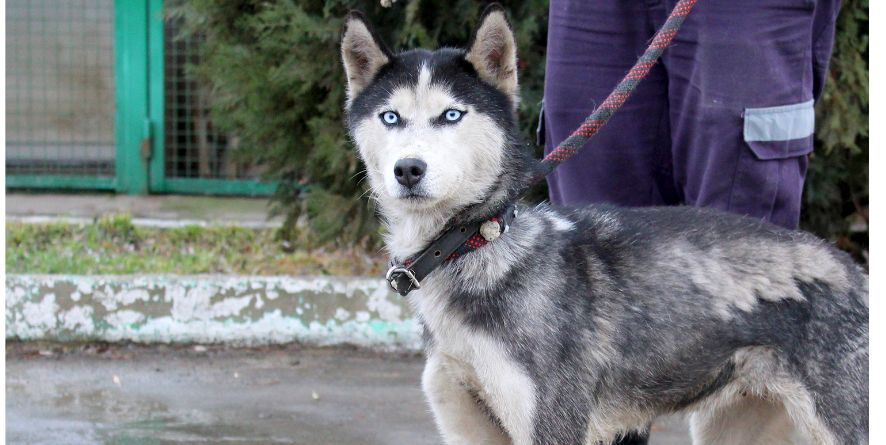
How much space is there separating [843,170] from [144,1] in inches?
211

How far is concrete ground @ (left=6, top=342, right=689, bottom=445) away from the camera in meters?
4.46

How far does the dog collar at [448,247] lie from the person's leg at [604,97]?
32.4 inches

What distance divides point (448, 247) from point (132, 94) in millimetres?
6364

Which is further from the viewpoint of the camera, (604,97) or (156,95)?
(156,95)

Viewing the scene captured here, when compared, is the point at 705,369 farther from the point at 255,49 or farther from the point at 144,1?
the point at 144,1

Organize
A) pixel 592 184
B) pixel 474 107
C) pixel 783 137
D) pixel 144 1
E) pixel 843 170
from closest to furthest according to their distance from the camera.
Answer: pixel 474 107 < pixel 783 137 < pixel 592 184 < pixel 843 170 < pixel 144 1

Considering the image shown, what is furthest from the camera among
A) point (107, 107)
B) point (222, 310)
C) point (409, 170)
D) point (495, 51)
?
point (107, 107)

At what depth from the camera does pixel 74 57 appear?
892 centimetres

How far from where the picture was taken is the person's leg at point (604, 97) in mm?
3670

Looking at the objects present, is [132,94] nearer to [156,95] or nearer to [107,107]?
[156,95]

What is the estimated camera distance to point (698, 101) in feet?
11.5

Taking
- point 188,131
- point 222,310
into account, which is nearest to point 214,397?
point 222,310

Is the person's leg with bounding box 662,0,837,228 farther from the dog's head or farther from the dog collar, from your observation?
the dog collar

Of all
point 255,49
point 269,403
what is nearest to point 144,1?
point 255,49
